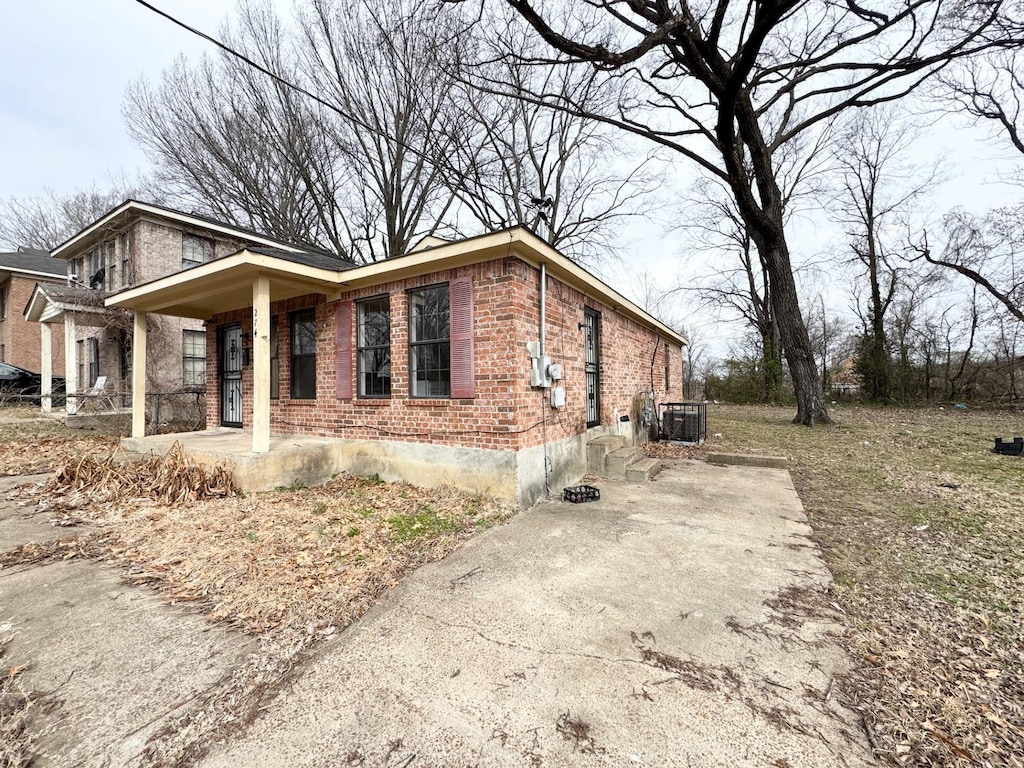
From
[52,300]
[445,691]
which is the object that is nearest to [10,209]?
[52,300]

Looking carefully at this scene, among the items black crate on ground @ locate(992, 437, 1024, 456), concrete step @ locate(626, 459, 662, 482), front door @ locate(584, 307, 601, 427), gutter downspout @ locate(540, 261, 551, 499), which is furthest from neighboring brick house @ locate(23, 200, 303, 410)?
black crate on ground @ locate(992, 437, 1024, 456)

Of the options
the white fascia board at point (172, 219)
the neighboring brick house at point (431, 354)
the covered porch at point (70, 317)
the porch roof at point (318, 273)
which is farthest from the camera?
the white fascia board at point (172, 219)

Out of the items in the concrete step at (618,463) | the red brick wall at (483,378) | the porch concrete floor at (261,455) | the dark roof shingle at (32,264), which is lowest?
the concrete step at (618,463)

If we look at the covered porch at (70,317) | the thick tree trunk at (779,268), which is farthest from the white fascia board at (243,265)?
the thick tree trunk at (779,268)

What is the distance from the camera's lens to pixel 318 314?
20.5 ft

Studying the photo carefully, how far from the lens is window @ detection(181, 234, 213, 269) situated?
1225 centimetres

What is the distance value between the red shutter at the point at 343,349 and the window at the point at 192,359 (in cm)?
927

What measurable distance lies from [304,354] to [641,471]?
5.54 metres

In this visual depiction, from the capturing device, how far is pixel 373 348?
5.75 meters

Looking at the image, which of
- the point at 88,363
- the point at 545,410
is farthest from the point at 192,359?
the point at 545,410

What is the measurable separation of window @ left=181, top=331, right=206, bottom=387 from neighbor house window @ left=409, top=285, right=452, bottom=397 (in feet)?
34.7

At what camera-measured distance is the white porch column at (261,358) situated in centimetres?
511

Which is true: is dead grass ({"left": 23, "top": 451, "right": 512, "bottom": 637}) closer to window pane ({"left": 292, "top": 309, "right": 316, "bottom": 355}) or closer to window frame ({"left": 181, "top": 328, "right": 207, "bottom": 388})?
Answer: window pane ({"left": 292, "top": 309, "right": 316, "bottom": 355})

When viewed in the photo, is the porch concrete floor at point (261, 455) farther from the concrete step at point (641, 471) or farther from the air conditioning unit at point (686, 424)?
the air conditioning unit at point (686, 424)
